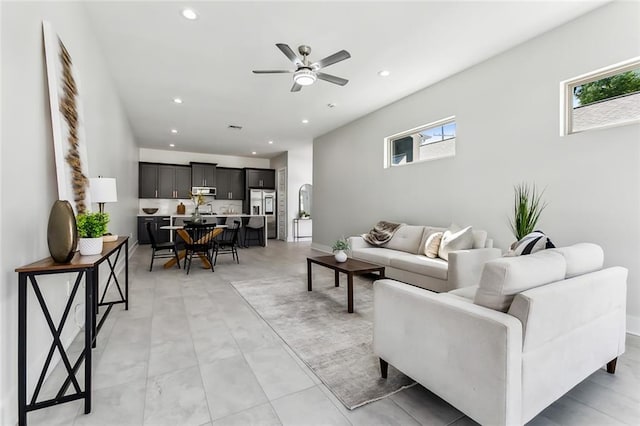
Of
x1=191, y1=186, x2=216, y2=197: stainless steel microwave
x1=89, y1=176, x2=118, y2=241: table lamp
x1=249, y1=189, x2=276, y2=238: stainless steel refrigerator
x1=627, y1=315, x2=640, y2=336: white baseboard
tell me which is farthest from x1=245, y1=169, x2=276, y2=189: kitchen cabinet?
x1=627, y1=315, x2=640, y2=336: white baseboard

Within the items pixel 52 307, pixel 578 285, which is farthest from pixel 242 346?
pixel 578 285

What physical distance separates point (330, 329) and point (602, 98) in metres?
3.33

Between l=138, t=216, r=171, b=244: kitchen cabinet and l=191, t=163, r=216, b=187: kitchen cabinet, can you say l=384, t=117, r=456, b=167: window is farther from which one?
l=138, t=216, r=171, b=244: kitchen cabinet

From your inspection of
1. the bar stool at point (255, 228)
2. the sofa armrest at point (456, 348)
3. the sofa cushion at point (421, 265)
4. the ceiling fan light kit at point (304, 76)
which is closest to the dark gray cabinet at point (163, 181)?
the bar stool at point (255, 228)

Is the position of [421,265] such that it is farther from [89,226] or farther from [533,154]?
[89,226]

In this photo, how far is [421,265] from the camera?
3.60 m

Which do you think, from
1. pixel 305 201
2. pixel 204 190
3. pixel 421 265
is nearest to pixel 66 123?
pixel 421 265

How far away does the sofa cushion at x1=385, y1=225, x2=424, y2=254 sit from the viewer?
4320 millimetres

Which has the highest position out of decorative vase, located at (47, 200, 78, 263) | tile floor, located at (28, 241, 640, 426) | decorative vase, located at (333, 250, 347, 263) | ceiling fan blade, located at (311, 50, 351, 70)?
ceiling fan blade, located at (311, 50, 351, 70)

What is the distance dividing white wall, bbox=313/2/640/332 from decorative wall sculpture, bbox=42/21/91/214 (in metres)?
4.16

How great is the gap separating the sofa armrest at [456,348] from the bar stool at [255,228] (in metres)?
6.68

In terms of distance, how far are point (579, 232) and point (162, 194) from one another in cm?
943

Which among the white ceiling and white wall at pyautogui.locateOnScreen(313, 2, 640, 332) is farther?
the white ceiling

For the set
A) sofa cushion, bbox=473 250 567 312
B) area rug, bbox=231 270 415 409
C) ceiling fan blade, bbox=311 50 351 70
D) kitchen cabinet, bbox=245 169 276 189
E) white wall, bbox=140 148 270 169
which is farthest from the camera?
kitchen cabinet, bbox=245 169 276 189
